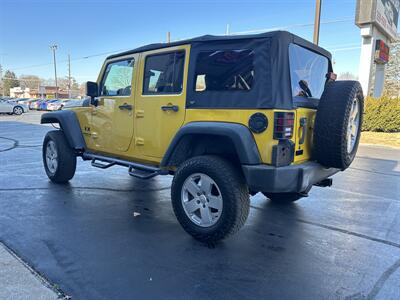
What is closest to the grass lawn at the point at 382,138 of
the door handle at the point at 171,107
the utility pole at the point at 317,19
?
the utility pole at the point at 317,19

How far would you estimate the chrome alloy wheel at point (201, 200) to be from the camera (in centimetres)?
337

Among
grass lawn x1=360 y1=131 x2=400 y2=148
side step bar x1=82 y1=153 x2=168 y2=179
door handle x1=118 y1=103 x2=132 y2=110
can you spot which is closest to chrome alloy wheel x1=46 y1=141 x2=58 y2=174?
side step bar x1=82 y1=153 x2=168 y2=179

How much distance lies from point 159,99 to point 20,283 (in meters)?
2.32

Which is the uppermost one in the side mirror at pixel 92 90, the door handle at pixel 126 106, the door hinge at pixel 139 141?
the side mirror at pixel 92 90

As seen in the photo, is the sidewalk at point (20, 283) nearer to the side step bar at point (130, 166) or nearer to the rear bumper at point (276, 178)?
the side step bar at point (130, 166)

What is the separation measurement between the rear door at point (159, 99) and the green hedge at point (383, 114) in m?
14.4

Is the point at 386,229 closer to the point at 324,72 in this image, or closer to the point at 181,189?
the point at 324,72

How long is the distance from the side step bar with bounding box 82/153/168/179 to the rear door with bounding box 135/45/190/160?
0.15 meters

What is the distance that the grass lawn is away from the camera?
542 inches

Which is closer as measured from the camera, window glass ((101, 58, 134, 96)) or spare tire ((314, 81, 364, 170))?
spare tire ((314, 81, 364, 170))

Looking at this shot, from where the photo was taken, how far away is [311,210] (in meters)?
4.65

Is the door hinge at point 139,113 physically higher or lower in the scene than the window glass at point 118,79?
lower

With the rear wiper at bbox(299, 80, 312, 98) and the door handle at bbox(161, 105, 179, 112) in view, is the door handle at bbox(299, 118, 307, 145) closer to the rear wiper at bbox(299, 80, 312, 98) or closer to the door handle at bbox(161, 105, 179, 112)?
the rear wiper at bbox(299, 80, 312, 98)

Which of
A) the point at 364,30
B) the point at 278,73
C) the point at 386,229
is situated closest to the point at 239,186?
the point at 278,73
